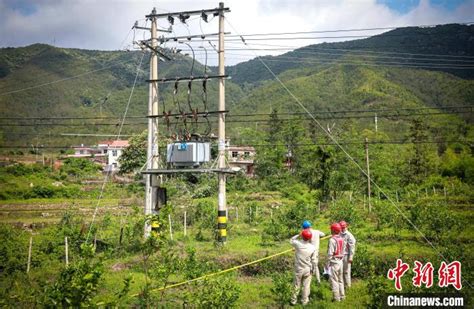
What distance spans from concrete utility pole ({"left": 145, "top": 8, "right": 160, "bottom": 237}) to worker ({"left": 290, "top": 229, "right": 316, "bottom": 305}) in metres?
9.72

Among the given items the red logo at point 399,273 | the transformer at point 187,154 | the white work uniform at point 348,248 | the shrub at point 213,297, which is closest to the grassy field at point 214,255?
the shrub at point 213,297

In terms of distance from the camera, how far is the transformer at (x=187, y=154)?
58.1ft

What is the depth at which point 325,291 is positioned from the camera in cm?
1146

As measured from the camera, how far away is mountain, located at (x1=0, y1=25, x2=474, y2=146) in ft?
338

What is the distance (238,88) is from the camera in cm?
15862

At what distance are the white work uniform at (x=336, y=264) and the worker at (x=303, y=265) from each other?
23.5 inches

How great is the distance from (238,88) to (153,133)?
14146 cm

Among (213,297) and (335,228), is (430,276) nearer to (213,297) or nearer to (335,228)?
(335,228)

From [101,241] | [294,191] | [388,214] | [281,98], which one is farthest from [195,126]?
[281,98]

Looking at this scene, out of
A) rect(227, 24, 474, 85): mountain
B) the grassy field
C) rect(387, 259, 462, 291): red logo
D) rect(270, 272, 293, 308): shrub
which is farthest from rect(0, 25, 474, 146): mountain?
rect(387, 259, 462, 291): red logo

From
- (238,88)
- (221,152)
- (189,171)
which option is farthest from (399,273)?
(238,88)

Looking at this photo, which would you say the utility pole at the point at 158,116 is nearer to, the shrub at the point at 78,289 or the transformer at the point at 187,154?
the transformer at the point at 187,154

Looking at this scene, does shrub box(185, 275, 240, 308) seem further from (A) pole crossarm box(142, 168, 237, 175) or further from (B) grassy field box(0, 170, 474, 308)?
(A) pole crossarm box(142, 168, 237, 175)

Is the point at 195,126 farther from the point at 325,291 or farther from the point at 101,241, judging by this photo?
the point at 325,291
